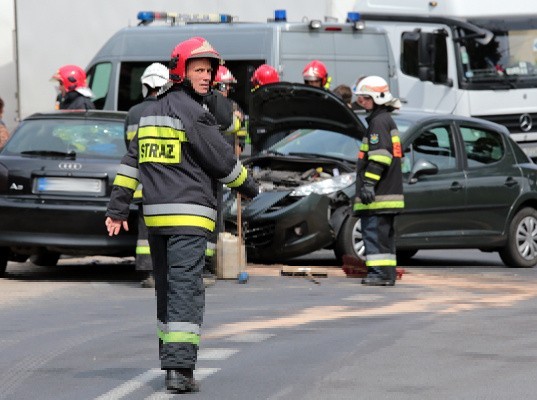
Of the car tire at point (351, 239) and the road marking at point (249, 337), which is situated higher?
the road marking at point (249, 337)

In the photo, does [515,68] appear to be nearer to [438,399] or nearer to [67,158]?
[67,158]

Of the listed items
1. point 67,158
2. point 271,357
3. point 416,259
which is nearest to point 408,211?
point 416,259

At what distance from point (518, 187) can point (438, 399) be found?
9344mm

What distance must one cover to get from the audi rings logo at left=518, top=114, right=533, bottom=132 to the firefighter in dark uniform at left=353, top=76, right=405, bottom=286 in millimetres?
9963

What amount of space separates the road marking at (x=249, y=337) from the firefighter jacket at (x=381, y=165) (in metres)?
3.96

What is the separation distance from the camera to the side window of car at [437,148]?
1670 centimetres

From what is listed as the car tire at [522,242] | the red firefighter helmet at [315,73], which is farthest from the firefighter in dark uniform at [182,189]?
the red firefighter helmet at [315,73]

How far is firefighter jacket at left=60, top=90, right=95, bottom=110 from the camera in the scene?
734 inches

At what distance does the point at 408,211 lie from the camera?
16.3 m

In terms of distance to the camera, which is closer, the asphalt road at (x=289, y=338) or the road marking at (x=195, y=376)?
the road marking at (x=195, y=376)

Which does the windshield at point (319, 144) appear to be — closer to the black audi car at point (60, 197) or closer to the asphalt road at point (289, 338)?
the asphalt road at point (289, 338)

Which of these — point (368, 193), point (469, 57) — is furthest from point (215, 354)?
point (469, 57)

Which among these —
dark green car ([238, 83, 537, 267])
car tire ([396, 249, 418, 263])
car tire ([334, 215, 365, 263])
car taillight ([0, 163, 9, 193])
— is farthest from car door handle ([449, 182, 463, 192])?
car taillight ([0, 163, 9, 193])

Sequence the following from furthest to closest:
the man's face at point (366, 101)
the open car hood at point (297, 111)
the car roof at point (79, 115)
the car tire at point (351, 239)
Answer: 1. the open car hood at point (297, 111)
2. the car tire at point (351, 239)
3. the car roof at point (79, 115)
4. the man's face at point (366, 101)
